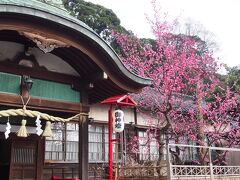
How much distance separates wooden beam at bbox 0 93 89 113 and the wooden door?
8.34ft

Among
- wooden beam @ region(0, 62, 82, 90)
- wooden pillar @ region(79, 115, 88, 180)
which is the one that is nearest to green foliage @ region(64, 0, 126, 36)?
wooden beam @ region(0, 62, 82, 90)

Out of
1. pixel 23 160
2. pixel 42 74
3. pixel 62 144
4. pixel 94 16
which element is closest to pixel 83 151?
pixel 42 74

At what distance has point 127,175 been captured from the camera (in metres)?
12.9

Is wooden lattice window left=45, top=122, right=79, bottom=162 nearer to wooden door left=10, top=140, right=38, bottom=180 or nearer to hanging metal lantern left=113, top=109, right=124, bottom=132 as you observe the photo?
wooden door left=10, top=140, right=38, bottom=180

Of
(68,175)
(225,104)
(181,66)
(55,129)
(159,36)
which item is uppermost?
(159,36)

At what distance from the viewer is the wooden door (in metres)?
9.28

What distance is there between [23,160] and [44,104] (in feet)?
9.61

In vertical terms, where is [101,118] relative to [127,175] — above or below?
above

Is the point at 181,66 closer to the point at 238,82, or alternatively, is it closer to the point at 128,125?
the point at 128,125

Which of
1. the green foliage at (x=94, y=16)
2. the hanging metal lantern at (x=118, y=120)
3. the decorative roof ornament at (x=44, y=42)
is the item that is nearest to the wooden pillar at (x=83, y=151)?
the hanging metal lantern at (x=118, y=120)

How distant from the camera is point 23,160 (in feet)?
31.2

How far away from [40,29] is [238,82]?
16632mm

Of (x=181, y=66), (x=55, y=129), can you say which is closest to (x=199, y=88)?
(x=181, y=66)

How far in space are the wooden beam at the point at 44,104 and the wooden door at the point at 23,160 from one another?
8.34 feet
